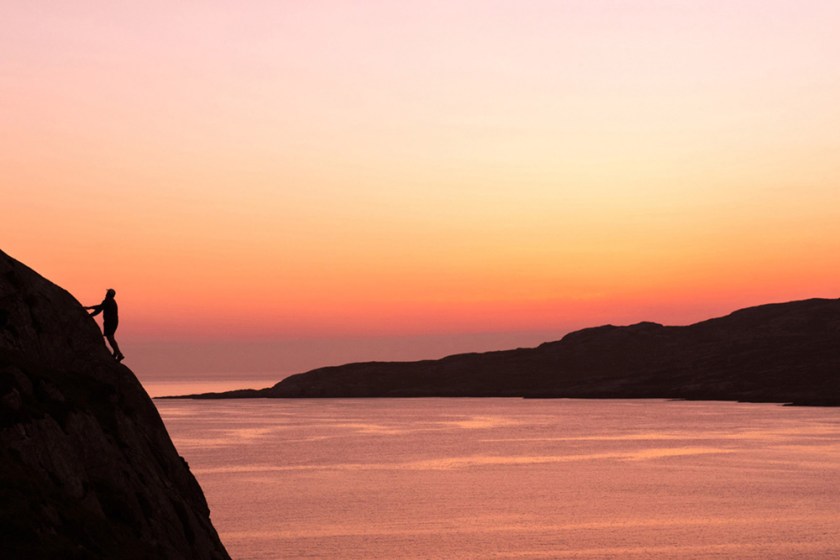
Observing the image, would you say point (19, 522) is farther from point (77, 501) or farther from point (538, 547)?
point (538, 547)

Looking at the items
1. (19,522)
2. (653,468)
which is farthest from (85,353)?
(653,468)

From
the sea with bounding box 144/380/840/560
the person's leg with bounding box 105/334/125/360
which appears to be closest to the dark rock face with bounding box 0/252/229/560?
the person's leg with bounding box 105/334/125/360

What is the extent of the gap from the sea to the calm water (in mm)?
214

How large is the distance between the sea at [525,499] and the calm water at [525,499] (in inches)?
8.4

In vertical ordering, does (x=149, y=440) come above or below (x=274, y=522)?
above

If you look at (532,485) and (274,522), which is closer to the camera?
(274,522)

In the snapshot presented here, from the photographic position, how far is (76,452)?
92.7 ft

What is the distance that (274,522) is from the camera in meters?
81.2

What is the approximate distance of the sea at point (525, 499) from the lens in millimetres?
70812

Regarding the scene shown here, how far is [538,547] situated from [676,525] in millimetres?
16889

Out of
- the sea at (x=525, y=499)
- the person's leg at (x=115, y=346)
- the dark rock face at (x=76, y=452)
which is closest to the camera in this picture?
the dark rock face at (x=76, y=452)

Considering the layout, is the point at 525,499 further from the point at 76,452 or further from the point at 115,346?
the point at 76,452

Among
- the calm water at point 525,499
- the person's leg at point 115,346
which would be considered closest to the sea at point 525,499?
the calm water at point 525,499

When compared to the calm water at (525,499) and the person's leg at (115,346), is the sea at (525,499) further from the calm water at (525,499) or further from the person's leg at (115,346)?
the person's leg at (115,346)
